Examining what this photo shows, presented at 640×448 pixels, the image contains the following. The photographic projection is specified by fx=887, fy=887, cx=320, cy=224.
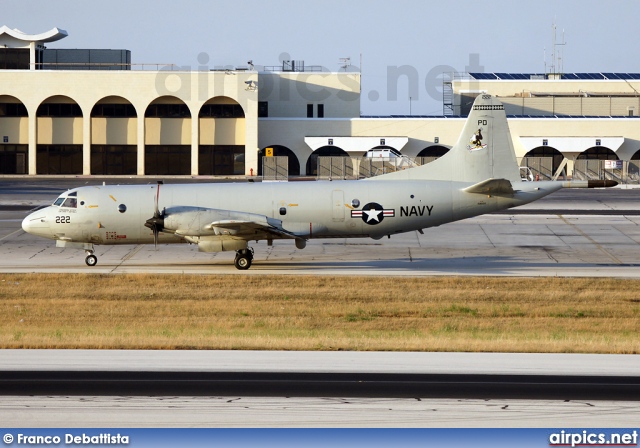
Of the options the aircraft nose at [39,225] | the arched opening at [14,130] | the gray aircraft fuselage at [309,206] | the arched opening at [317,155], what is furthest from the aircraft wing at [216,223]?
the arched opening at [14,130]

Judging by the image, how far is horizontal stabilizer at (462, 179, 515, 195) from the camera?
117 ft

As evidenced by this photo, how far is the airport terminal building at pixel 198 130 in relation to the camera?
92875 millimetres

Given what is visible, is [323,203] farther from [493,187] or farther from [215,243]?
[493,187]

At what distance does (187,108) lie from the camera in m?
94.8

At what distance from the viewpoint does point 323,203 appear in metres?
36.7

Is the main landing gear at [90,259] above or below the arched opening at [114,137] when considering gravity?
below

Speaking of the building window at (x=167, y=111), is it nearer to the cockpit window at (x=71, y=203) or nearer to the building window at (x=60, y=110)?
the building window at (x=60, y=110)

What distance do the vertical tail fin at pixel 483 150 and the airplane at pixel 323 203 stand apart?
42 millimetres

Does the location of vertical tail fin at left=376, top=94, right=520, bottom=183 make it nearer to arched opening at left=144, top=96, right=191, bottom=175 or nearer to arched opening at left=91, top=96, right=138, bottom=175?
arched opening at left=144, top=96, right=191, bottom=175

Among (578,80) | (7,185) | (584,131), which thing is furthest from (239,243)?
(578,80)

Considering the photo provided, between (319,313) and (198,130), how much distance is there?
6703 cm

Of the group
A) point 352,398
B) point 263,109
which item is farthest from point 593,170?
point 352,398

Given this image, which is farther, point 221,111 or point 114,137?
point 221,111

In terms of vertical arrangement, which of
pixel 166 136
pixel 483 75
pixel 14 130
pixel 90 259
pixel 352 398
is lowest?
pixel 352 398
